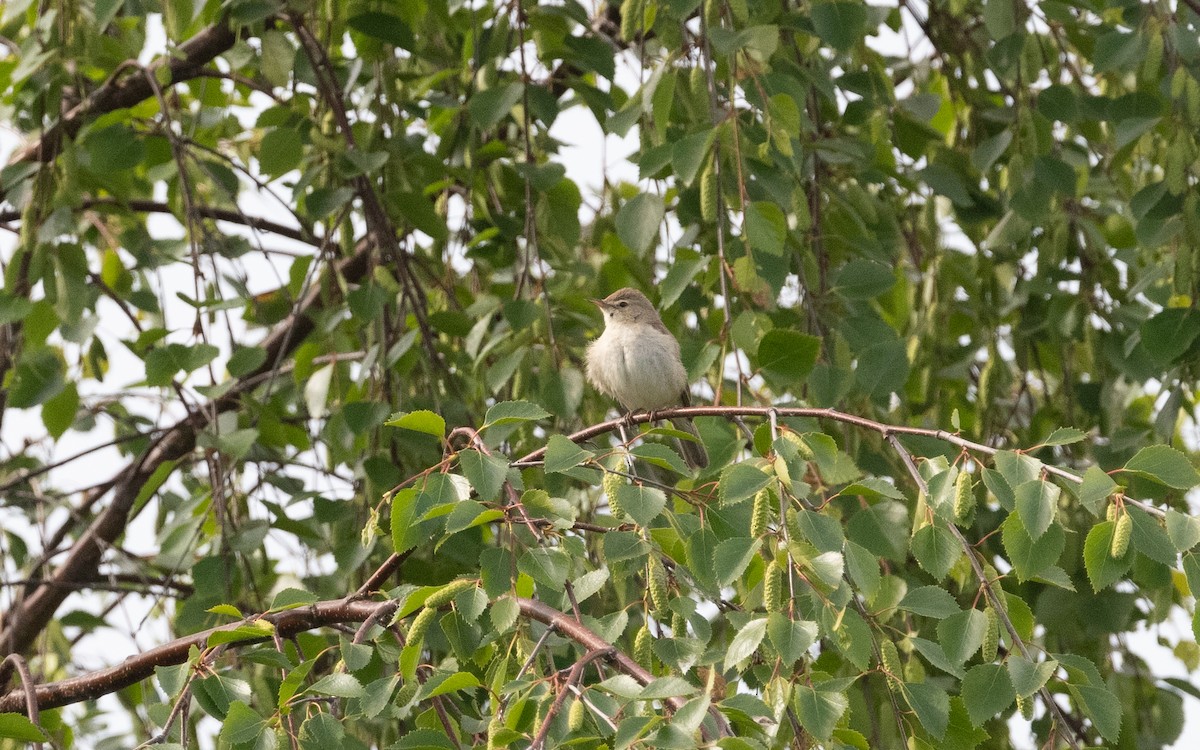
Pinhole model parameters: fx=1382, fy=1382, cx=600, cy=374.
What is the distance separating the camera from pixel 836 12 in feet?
10.6

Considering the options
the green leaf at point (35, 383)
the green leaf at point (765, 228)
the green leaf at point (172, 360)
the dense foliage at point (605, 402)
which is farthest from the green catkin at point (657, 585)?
the green leaf at point (35, 383)

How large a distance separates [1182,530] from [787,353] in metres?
1.00

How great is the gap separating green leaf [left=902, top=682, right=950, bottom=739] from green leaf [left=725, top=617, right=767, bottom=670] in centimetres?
31

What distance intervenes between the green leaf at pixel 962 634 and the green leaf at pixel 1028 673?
2.2 inches

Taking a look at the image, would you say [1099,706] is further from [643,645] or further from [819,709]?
[643,645]

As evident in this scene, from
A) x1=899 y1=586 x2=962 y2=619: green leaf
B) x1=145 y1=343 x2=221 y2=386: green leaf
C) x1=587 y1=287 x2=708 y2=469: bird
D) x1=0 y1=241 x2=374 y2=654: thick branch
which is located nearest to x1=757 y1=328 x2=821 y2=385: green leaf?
x1=899 y1=586 x2=962 y2=619: green leaf

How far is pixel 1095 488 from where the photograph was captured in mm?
1752

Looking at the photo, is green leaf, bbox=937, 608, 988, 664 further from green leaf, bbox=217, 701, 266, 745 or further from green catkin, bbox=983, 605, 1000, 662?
green leaf, bbox=217, 701, 266, 745

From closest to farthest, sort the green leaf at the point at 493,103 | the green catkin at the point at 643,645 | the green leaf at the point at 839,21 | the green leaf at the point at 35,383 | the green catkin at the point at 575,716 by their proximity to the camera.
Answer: the green catkin at the point at 575,716
the green catkin at the point at 643,645
the green leaf at the point at 839,21
the green leaf at the point at 493,103
the green leaf at the point at 35,383

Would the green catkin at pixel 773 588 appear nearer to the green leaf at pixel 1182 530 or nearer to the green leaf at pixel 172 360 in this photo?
the green leaf at pixel 1182 530

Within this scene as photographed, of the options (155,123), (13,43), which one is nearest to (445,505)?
(155,123)

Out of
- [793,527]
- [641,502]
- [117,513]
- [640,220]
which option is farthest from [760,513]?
[117,513]

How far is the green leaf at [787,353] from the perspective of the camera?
2613 millimetres

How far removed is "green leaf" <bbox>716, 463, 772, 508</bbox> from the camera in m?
1.82
